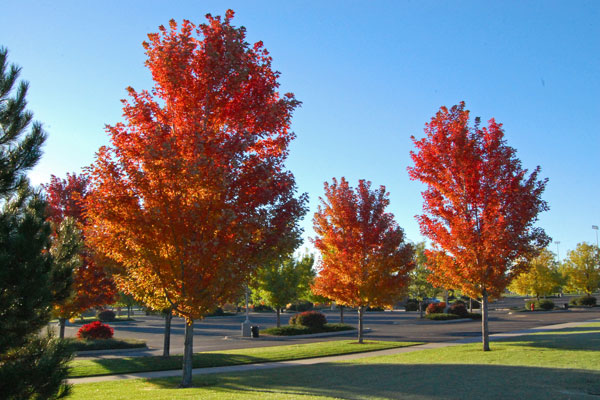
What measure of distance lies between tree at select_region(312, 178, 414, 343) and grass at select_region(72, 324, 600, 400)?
6025mm

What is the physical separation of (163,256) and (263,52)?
5915 mm

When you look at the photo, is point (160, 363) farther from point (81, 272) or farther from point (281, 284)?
point (281, 284)

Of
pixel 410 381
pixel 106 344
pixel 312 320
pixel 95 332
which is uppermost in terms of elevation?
pixel 410 381

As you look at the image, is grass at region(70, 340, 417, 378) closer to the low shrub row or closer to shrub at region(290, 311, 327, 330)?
shrub at region(290, 311, 327, 330)

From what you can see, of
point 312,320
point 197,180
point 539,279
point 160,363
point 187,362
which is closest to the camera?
point 197,180

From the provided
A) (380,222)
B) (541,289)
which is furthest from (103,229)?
(541,289)

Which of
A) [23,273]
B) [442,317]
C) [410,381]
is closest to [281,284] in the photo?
[442,317]

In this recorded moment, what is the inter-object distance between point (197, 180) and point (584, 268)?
212 feet

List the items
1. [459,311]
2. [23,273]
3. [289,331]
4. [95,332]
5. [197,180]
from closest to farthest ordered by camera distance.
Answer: [23,273] → [197,180] → [95,332] → [289,331] → [459,311]

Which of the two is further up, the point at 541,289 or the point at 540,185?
the point at 540,185

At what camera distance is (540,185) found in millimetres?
17766

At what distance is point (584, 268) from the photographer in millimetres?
60062

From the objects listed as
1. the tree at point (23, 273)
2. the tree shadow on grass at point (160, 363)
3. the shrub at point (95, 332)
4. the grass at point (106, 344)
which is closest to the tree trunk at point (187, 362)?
the tree shadow on grass at point (160, 363)

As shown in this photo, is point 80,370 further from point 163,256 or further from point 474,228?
point 474,228
